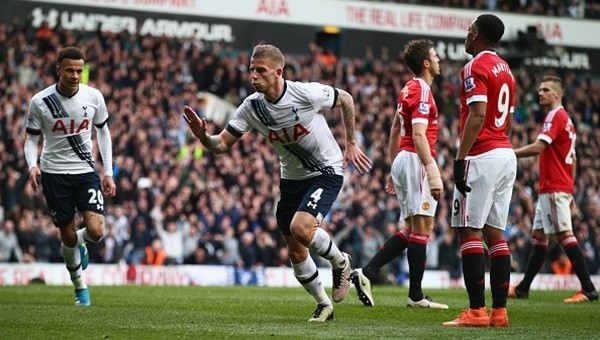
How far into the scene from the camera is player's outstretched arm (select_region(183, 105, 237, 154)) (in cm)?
Answer: 934

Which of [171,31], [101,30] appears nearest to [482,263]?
[101,30]

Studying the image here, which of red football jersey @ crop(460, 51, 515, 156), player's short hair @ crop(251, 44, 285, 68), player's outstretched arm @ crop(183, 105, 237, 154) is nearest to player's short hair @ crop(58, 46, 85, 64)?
player's outstretched arm @ crop(183, 105, 237, 154)

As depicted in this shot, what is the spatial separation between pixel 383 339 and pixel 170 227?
1487cm

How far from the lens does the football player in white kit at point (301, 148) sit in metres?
9.79

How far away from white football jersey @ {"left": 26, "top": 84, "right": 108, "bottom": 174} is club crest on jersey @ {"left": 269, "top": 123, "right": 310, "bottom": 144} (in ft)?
10.2

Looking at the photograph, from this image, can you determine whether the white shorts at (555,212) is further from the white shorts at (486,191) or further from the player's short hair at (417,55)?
the white shorts at (486,191)

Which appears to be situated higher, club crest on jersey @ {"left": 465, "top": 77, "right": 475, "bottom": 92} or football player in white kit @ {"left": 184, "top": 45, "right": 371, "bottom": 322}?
club crest on jersey @ {"left": 465, "top": 77, "right": 475, "bottom": 92}

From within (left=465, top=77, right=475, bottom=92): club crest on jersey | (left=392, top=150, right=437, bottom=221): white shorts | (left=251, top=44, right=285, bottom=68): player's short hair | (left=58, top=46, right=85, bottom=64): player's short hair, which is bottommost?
(left=392, top=150, right=437, bottom=221): white shorts

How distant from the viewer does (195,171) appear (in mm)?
25109

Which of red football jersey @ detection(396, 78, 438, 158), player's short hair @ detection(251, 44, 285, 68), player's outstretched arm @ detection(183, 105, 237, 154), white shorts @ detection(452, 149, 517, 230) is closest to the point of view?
player's outstretched arm @ detection(183, 105, 237, 154)

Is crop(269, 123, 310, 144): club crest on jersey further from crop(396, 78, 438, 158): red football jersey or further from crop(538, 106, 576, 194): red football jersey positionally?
crop(538, 106, 576, 194): red football jersey

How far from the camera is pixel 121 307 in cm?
1191

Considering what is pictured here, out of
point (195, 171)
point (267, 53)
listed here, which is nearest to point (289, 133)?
point (267, 53)

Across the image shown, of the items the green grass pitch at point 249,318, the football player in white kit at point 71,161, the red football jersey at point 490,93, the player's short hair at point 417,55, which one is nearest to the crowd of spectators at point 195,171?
the green grass pitch at point 249,318
